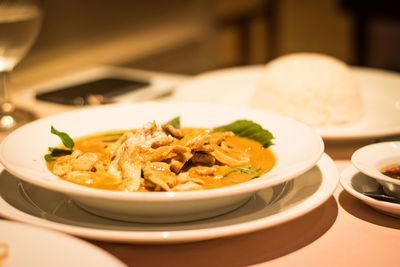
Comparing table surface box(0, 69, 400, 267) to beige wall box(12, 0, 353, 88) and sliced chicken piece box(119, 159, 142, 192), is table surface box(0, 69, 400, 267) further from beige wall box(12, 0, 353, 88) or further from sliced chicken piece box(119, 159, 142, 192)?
beige wall box(12, 0, 353, 88)

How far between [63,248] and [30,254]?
0.05m

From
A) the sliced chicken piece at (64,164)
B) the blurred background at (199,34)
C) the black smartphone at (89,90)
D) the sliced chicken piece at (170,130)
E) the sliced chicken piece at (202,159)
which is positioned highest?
the sliced chicken piece at (170,130)

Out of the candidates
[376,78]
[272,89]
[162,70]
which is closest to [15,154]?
[272,89]

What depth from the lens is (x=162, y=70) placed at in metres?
4.45

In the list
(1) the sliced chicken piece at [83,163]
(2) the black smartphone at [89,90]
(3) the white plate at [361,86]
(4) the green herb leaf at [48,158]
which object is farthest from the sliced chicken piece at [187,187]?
(2) the black smartphone at [89,90]

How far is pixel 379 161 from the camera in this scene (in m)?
1.11

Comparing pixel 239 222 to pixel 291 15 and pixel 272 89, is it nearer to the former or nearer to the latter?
pixel 272 89

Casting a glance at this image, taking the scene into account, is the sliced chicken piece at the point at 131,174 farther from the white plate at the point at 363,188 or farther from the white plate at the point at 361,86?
the white plate at the point at 361,86

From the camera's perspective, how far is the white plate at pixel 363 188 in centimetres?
98

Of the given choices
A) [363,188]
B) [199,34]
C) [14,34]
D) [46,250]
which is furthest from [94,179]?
[199,34]

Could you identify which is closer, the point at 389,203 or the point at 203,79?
the point at 389,203

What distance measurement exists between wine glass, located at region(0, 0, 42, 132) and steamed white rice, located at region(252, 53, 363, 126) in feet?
2.83

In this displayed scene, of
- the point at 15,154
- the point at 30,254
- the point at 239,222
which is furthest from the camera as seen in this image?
the point at 15,154

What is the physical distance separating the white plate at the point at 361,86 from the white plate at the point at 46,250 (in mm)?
1128
